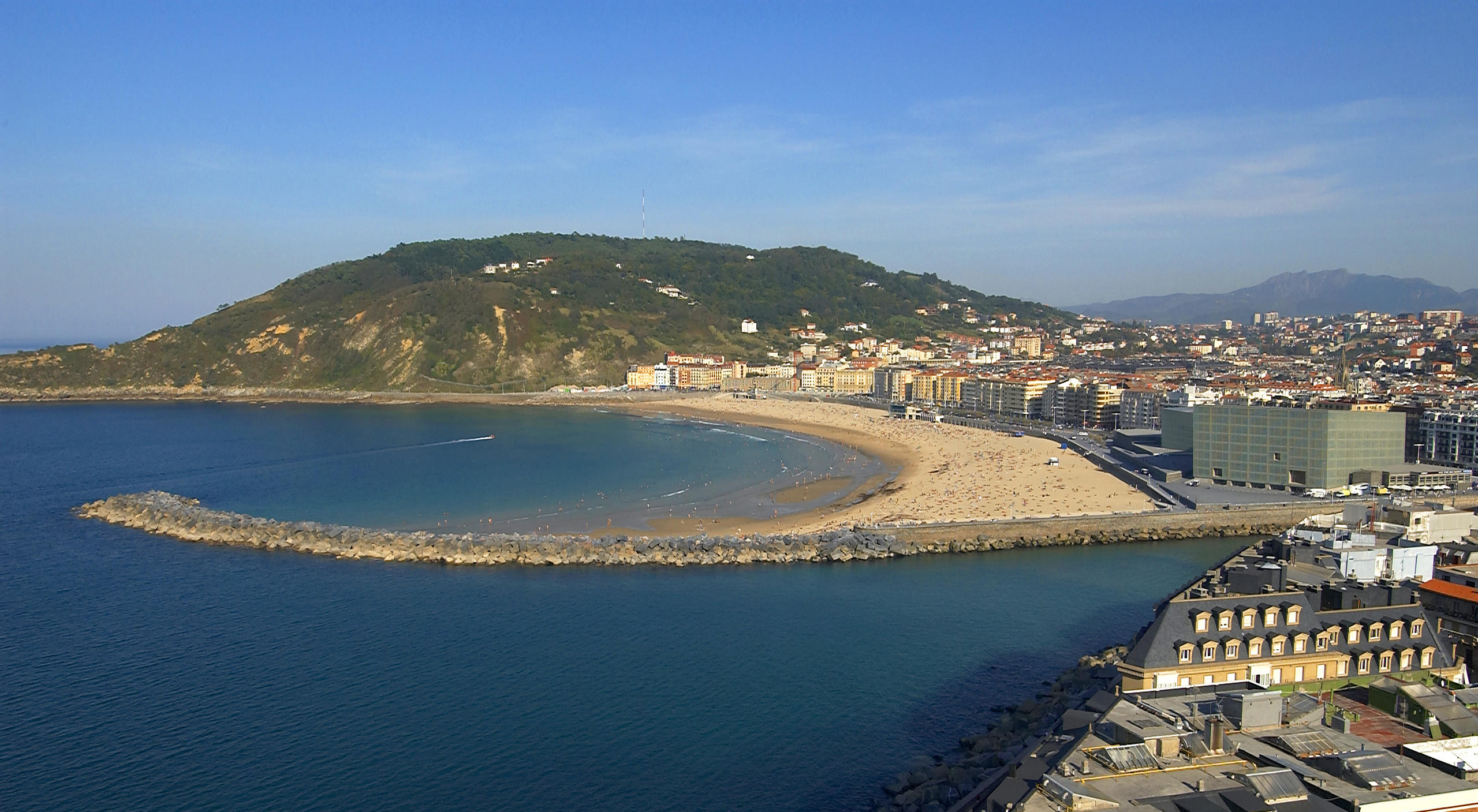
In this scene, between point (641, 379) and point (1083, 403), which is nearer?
point (1083, 403)

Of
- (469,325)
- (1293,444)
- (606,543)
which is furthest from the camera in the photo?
(469,325)

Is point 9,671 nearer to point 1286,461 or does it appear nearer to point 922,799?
point 922,799

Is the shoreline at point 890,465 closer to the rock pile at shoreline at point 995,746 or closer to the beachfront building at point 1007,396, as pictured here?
the beachfront building at point 1007,396

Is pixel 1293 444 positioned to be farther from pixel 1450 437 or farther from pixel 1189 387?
pixel 1189 387

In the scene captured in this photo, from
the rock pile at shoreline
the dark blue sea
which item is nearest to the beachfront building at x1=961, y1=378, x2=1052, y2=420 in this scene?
A: the dark blue sea

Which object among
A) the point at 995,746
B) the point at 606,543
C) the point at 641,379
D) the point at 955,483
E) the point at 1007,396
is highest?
the point at 641,379

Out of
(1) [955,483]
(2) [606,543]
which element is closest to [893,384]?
(1) [955,483]

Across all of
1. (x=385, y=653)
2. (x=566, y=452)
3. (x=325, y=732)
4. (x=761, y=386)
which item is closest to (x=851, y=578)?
(x=385, y=653)

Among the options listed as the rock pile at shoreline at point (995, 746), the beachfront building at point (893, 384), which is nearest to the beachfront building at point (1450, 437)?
the rock pile at shoreline at point (995, 746)
